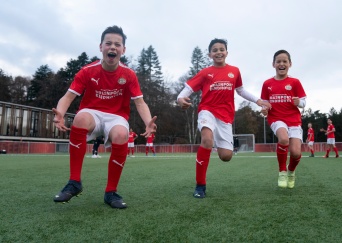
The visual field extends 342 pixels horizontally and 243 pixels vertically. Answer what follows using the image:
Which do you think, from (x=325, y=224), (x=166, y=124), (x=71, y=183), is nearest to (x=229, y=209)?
(x=325, y=224)

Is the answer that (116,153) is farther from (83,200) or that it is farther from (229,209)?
(229,209)

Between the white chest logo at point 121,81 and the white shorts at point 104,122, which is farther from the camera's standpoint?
the white chest logo at point 121,81

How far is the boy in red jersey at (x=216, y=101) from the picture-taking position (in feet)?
14.9

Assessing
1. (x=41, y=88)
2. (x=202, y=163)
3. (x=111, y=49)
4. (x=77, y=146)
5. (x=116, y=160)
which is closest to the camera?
(x=77, y=146)

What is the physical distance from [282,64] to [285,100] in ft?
1.97

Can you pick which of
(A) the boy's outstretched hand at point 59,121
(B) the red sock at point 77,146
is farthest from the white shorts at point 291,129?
(A) the boy's outstretched hand at point 59,121

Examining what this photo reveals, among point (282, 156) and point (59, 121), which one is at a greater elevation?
point (59, 121)

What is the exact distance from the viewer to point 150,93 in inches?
2085

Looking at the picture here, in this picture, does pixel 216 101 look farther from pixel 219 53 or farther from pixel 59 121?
pixel 59 121

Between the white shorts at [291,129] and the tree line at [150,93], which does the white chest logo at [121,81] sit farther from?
the tree line at [150,93]

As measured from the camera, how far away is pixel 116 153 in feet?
11.8

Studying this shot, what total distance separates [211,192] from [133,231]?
2256 millimetres

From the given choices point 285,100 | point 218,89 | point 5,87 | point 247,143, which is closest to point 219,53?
point 218,89

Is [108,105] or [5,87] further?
[5,87]
